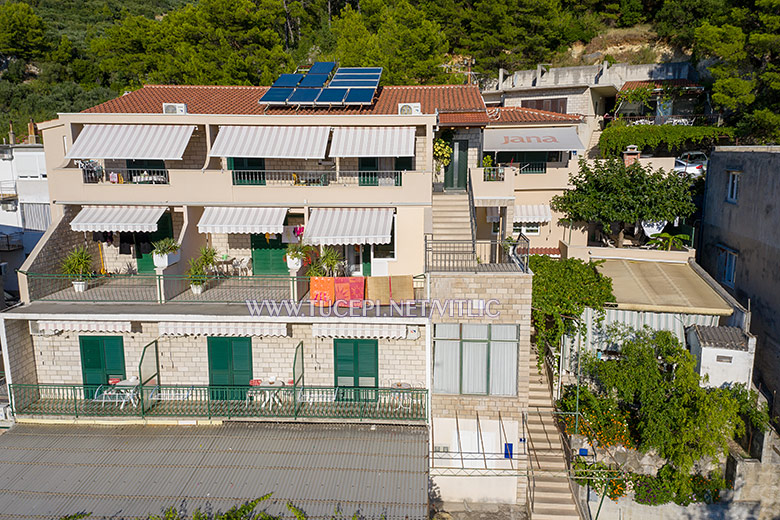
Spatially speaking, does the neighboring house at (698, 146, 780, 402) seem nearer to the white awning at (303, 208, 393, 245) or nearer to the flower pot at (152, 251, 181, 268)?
the white awning at (303, 208, 393, 245)

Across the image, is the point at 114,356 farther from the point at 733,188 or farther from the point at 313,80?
the point at 733,188

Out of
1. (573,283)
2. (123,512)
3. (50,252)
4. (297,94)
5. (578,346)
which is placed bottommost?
(123,512)

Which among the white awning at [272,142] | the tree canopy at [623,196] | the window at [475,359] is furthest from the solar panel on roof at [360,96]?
the tree canopy at [623,196]

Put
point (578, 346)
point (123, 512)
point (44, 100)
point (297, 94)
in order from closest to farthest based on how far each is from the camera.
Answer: point (123, 512) < point (578, 346) < point (297, 94) < point (44, 100)

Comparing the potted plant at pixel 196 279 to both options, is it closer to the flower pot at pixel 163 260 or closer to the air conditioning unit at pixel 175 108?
the flower pot at pixel 163 260

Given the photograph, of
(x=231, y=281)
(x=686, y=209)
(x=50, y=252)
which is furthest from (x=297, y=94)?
(x=686, y=209)

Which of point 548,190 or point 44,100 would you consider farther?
point 44,100

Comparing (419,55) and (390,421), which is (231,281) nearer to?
(390,421)
